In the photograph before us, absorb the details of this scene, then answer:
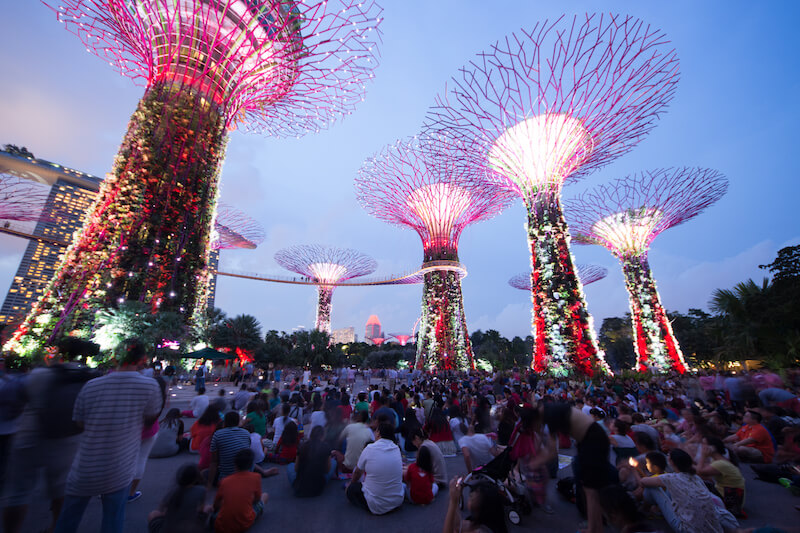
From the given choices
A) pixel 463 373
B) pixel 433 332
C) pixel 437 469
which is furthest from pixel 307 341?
pixel 437 469

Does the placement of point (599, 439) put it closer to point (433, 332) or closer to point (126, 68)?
point (126, 68)

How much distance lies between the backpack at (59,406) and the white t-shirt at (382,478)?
10.0ft

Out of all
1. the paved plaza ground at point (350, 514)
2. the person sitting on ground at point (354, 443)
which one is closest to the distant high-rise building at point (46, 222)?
the paved plaza ground at point (350, 514)

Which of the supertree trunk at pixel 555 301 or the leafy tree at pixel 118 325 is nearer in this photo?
the leafy tree at pixel 118 325

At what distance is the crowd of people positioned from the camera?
2939mm

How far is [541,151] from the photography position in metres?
17.0

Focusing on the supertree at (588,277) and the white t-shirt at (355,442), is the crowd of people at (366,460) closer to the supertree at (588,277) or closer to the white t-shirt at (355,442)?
the white t-shirt at (355,442)

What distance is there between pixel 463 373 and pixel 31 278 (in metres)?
108

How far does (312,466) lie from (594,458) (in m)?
3.66

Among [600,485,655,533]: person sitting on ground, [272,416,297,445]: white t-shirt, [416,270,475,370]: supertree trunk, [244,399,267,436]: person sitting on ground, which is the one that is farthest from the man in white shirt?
[416,270,475,370]: supertree trunk

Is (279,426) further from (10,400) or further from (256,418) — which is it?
(10,400)

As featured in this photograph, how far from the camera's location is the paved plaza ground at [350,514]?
4071 millimetres

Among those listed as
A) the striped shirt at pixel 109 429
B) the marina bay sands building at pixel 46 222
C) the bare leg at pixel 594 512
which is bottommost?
the bare leg at pixel 594 512

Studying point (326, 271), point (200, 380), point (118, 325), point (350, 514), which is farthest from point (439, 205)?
point (326, 271)
